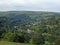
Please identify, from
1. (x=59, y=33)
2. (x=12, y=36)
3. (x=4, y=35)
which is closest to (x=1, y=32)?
(x=4, y=35)

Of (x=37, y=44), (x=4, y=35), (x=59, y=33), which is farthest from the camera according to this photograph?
(x=4, y=35)

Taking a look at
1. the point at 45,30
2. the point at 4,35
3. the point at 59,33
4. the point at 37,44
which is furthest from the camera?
the point at 45,30

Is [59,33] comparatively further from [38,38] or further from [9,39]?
[9,39]

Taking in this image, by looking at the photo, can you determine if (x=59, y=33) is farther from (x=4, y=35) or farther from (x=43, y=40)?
(x=4, y=35)

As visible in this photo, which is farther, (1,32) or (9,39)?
(1,32)

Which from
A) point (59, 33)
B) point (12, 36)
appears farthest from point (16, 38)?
point (59, 33)

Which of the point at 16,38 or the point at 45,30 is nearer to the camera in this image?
the point at 16,38

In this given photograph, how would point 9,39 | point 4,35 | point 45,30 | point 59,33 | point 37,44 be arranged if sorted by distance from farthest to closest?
point 45,30, point 4,35, point 9,39, point 59,33, point 37,44

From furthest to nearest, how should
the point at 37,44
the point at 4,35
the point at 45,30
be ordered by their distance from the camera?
the point at 45,30 → the point at 4,35 → the point at 37,44
